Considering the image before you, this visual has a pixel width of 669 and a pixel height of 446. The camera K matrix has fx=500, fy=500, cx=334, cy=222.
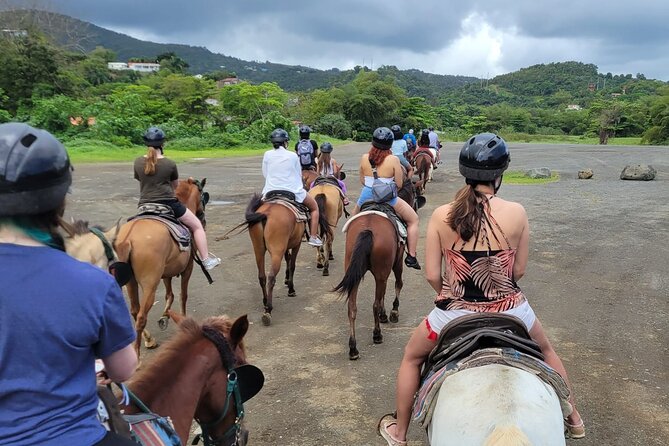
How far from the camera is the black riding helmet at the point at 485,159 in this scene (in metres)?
2.79

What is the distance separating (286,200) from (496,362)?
5.21m

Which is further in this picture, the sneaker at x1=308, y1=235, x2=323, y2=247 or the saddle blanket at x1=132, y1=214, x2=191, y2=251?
the sneaker at x1=308, y1=235, x2=323, y2=247

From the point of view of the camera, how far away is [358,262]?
5590 millimetres

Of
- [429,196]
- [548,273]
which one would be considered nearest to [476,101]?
[429,196]

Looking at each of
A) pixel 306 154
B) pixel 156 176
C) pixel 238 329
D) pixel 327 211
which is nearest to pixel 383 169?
pixel 327 211

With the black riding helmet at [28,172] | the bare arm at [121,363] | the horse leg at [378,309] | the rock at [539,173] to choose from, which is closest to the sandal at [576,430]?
the bare arm at [121,363]

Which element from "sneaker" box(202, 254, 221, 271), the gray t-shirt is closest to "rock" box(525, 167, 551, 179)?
"sneaker" box(202, 254, 221, 271)

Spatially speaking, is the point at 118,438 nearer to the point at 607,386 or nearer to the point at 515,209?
the point at 515,209

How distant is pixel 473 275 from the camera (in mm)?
2752

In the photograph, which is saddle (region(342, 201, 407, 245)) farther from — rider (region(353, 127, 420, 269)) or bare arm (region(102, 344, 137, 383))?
bare arm (region(102, 344, 137, 383))

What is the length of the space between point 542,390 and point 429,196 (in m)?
14.6

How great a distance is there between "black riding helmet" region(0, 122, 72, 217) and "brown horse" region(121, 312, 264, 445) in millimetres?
1026

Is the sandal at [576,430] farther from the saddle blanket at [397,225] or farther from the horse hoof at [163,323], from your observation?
the horse hoof at [163,323]

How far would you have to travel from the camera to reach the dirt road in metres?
4.35
